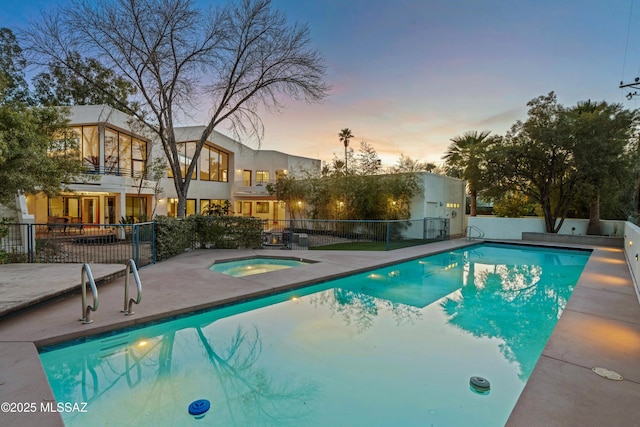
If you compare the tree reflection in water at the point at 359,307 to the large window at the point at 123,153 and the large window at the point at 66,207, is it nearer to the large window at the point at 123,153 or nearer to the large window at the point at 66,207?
the large window at the point at 123,153

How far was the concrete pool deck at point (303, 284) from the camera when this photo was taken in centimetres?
248

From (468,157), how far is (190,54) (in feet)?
A: 46.4

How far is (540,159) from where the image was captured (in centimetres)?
1434

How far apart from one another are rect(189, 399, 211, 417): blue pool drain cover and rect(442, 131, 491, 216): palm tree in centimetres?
1593

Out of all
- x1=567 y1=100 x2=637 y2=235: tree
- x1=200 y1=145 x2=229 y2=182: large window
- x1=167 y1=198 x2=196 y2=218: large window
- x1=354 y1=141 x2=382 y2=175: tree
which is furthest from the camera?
x1=200 y1=145 x2=229 y2=182: large window

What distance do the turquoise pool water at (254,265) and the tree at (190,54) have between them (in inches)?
171

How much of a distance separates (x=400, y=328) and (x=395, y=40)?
34.1 ft

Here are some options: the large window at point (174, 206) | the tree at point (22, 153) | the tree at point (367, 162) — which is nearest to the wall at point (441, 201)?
the tree at point (367, 162)

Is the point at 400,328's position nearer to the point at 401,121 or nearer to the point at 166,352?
the point at 166,352

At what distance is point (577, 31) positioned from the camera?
33.3 ft

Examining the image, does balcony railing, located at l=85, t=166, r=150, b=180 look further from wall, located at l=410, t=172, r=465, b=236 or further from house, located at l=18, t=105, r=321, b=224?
wall, located at l=410, t=172, r=465, b=236

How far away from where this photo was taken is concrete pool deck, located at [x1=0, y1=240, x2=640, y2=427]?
2484mm

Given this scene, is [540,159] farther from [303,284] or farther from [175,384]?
[175,384]

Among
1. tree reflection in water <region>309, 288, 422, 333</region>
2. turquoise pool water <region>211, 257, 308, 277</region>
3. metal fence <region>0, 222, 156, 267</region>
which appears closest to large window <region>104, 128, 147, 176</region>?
metal fence <region>0, 222, 156, 267</region>
